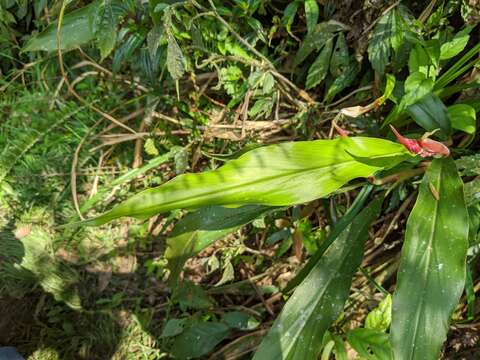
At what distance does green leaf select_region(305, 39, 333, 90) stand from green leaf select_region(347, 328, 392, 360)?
586 mm

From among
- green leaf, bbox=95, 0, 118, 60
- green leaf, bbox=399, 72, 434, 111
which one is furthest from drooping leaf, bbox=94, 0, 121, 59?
green leaf, bbox=399, 72, 434, 111

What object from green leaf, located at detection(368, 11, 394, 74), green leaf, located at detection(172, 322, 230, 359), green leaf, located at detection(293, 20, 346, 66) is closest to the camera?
green leaf, located at detection(368, 11, 394, 74)

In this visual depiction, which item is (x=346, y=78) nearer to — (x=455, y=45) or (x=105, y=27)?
(x=455, y=45)

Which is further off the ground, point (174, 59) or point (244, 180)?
point (174, 59)

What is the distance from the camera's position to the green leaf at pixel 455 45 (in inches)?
38.8

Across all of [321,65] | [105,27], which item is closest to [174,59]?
[105,27]

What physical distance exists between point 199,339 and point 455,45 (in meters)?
0.95

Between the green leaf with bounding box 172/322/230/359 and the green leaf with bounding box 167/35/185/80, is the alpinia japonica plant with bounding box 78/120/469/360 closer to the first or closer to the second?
the green leaf with bounding box 167/35/185/80

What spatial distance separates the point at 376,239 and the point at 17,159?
108 centimetres

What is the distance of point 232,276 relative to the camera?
133 centimetres

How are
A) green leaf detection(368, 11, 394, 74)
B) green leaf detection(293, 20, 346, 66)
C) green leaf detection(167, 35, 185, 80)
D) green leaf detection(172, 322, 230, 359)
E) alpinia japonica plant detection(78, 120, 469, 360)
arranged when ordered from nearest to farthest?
alpinia japonica plant detection(78, 120, 469, 360) → green leaf detection(167, 35, 185, 80) → green leaf detection(368, 11, 394, 74) → green leaf detection(293, 20, 346, 66) → green leaf detection(172, 322, 230, 359)

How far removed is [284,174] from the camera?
0.84 m

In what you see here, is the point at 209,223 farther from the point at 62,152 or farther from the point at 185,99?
the point at 62,152

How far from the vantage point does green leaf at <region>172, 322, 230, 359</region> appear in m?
1.31
